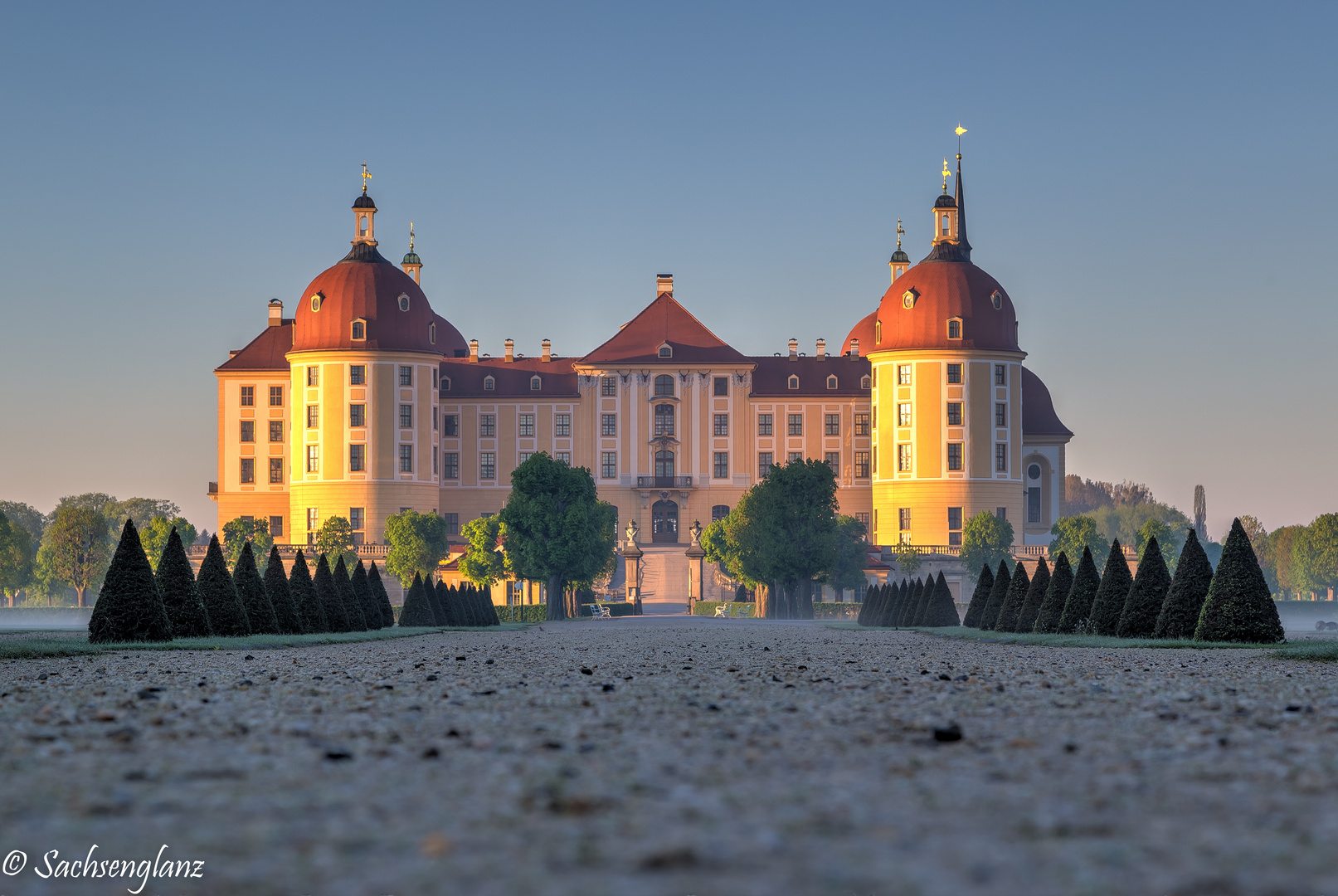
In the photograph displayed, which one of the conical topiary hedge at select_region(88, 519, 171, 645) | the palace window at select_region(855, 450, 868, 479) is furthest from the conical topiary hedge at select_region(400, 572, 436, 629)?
the palace window at select_region(855, 450, 868, 479)

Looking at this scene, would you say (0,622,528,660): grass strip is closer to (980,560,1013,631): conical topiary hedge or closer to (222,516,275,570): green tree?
(980,560,1013,631): conical topiary hedge

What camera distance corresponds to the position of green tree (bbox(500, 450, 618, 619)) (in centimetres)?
6700

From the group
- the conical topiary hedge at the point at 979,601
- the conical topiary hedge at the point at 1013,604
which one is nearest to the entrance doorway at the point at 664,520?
the conical topiary hedge at the point at 979,601

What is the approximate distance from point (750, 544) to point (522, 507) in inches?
505

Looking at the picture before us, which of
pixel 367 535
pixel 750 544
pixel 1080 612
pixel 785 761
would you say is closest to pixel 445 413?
pixel 367 535

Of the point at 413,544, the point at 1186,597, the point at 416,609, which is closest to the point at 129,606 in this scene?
the point at 1186,597

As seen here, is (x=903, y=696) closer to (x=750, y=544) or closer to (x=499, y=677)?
(x=499, y=677)

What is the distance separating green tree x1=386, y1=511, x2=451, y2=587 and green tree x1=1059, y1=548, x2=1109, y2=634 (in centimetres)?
6969

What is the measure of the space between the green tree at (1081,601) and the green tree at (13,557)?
261 feet

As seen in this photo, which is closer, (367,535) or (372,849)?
(372,849)

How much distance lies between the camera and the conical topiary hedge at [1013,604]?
31.5 meters

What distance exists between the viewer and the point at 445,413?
11619 cm

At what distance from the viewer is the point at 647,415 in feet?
374

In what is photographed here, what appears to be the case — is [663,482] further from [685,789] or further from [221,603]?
[685,789]
